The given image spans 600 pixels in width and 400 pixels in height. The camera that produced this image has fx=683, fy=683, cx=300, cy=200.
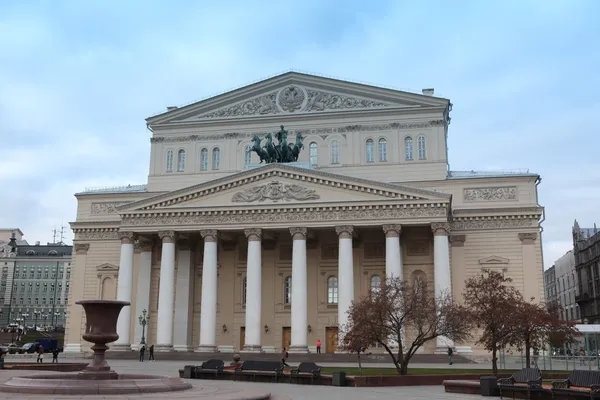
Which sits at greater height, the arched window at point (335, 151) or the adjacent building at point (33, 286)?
the arched window at point (335, 151)

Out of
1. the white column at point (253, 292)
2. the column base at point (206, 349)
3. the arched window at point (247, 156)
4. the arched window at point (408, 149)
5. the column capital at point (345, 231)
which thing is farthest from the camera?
the arched window at point (247, 156)

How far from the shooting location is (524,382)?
19484mm

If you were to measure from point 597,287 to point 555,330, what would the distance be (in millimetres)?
54229

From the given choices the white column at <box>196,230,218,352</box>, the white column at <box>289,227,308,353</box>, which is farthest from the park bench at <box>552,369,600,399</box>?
the white column at <box>196,230,218,352</box>

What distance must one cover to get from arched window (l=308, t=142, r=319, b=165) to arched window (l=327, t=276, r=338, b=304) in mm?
9324

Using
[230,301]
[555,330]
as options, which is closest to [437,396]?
[555,330]

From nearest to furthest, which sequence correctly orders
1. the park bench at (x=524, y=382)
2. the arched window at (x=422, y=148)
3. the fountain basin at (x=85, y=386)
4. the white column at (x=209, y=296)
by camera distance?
1. the fountain basin at (x=85, y=386)
2. the park bench at (x=524, y=382)
3. the white column at (x=209, y=296)
4. the arched window at (x=422, y=148)

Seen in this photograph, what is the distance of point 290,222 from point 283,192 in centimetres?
204

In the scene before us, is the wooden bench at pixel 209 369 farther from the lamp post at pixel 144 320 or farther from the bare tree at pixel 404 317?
the lamp post at pixel 144 320

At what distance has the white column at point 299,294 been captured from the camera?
41844mm

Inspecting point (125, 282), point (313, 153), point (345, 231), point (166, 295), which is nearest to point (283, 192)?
point (345, 231)

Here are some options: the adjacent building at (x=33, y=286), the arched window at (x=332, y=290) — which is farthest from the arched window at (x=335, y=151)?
the adjacent building at (x=33, y=286)

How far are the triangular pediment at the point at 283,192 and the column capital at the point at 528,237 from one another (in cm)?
694

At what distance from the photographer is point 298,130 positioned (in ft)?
172
